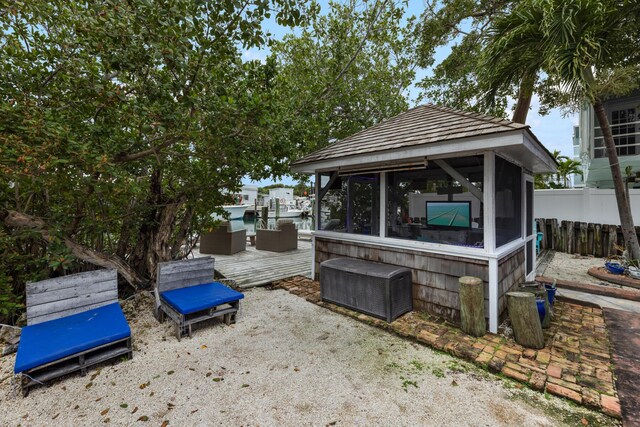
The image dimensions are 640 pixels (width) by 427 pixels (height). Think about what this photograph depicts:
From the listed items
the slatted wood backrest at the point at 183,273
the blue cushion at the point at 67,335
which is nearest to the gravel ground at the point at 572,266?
the slatted wood backrest at the point at 183,273

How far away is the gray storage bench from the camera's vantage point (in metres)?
4.10

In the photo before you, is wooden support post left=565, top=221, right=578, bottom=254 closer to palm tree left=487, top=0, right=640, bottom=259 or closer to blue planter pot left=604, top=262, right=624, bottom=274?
palm tree left=487, top=0, right=640, bottom=259

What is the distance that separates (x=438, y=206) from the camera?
5.33m

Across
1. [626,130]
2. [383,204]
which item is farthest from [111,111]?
[626,130]

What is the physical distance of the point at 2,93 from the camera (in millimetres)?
3195

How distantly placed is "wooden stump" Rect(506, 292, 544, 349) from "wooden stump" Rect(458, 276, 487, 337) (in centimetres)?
35

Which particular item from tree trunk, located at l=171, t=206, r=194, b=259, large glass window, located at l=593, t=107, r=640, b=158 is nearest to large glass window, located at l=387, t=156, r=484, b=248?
tree trunk, located at l=171, t=206, r=194, b=259

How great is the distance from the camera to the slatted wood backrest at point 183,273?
13.8ft

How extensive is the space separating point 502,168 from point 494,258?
4.65 feet

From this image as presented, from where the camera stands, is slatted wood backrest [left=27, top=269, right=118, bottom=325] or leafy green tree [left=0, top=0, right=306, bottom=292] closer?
leafy green tree [left=0, top=0, right=306, bottom=292]

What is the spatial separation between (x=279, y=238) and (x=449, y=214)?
20.0ft

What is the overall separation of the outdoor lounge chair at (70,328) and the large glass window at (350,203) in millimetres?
3772

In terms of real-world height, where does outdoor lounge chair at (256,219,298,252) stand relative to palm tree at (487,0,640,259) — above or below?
below

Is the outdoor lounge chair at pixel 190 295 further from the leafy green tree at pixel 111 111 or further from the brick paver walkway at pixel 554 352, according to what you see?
the brick paver walkway at pixel 554 352
